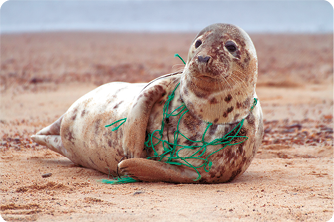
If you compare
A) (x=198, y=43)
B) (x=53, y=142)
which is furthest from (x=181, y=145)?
(x=53, y=142)

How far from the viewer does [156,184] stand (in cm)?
323

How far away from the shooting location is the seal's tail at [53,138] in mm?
4148

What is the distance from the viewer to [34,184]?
318cm

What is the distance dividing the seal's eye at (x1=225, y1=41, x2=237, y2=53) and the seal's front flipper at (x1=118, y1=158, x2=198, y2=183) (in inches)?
39.3

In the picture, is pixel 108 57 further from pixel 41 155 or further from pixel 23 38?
pixel 41 155

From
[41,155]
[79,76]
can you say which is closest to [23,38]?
[79,76]

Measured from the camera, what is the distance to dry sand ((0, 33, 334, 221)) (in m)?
2.62

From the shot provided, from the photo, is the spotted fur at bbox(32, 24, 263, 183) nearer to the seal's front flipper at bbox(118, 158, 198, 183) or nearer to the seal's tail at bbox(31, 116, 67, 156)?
the seal's front flipper at bbox(118, 158, 198, 183)

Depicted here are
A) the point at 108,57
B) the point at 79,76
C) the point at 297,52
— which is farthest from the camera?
the point at 297,52

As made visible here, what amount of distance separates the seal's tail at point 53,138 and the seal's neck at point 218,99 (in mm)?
1606

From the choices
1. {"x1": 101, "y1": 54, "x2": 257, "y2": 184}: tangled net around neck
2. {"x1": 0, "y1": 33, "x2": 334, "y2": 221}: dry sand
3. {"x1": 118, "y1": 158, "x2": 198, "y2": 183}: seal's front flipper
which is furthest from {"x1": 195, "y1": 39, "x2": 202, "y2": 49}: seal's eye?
{"x1": 0, "y1": 33, "x2": 334, "y2": 221}: dry sand

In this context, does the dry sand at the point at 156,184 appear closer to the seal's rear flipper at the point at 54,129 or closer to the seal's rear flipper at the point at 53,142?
the seal's rear flipper at the point at 53,142

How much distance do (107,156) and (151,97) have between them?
68cm

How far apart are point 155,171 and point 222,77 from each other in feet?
3.00
